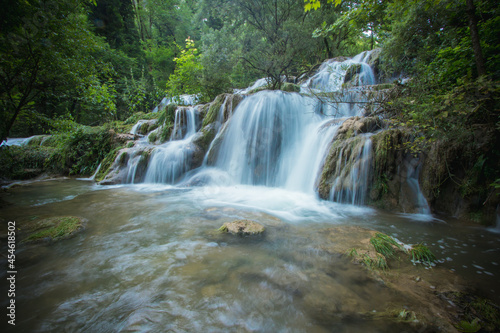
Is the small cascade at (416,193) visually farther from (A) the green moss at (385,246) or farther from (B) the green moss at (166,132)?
(B) the green moss at (166,132)

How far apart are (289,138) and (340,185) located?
3537 mm

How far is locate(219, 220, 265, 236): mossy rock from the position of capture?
3.49 metres

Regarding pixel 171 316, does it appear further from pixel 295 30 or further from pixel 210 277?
pixel 295 30

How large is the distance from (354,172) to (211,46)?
32.6 feet

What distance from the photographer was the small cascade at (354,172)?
5418mm

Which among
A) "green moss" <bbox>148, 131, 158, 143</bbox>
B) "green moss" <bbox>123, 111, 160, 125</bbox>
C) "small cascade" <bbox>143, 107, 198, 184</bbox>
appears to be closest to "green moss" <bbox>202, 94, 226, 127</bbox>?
"small cascade" <bbox>143, 107, 198, 184</bbox>

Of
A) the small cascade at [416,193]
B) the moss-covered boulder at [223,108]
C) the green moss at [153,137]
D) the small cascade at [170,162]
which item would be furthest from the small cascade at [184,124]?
the small cascade at [416,193]

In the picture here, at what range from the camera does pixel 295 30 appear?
10.1 m

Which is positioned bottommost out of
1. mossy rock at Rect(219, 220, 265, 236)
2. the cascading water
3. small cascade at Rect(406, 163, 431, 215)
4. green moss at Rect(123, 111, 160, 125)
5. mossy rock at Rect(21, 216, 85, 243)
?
mossy rock at Rect(21, 216, 85, 243)

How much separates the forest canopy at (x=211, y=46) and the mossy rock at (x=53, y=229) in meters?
2.11

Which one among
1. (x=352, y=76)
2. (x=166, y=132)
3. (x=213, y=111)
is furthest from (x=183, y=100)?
(x=352, y=76)

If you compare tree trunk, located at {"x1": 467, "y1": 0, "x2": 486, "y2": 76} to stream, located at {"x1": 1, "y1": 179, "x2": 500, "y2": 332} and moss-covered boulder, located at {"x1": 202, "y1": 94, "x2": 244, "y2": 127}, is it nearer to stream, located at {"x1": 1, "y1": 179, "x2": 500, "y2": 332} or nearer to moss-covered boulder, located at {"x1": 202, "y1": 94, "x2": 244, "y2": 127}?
stream, located at {"x1": 1, "y1": 179, "x2": 500, "y2": 332}

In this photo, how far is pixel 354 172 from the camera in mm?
5508

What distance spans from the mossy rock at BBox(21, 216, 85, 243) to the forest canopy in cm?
211
